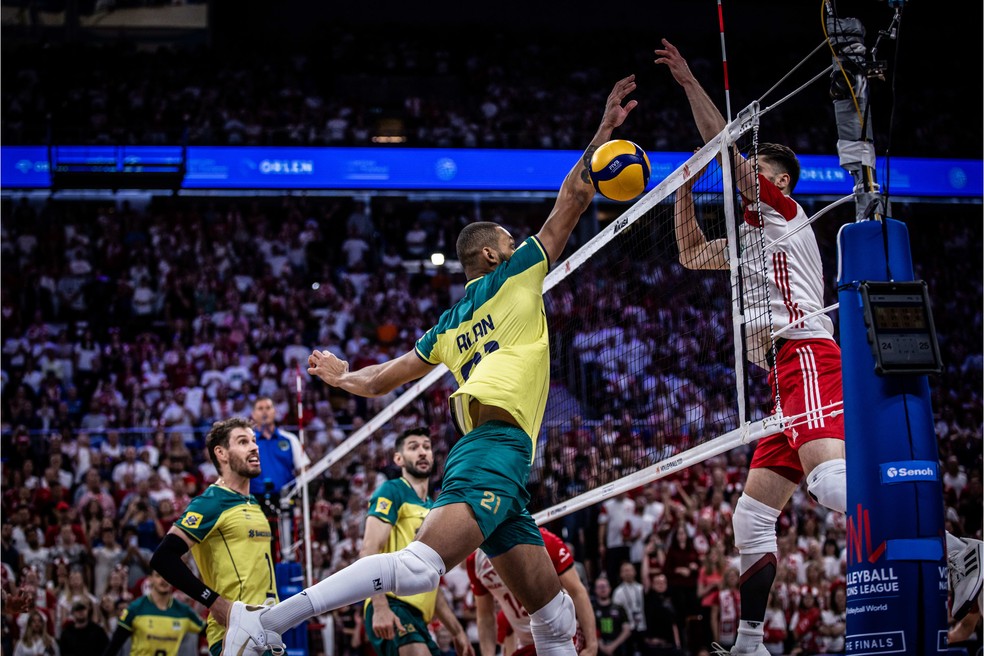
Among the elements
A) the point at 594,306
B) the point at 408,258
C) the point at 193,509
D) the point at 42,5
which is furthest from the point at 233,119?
the point at 193,509

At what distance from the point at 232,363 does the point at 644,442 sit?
406 inches

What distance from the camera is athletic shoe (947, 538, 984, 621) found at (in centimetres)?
422

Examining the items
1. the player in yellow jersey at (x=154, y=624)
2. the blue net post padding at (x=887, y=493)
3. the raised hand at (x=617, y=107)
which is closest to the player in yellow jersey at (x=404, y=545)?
the raised hand at (x=617, y=107)

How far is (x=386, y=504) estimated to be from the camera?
7.56m

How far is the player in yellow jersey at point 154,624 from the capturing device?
10.4 meters

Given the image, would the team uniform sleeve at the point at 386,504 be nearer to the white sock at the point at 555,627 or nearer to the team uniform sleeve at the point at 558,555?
the team uniform sleeve at the point at 558,555

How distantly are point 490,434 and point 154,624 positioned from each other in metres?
7.16

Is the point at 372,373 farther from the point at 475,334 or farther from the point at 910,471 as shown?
the point at 910,471

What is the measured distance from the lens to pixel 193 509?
282 inches

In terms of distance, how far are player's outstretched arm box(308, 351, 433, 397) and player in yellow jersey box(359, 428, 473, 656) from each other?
1.78m

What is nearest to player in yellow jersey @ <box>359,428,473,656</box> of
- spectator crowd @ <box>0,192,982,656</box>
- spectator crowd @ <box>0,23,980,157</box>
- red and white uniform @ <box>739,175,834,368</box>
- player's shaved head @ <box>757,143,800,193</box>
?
spectator crowd @ <box>0,192,982,656</box>

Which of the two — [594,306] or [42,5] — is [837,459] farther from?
[42,5]

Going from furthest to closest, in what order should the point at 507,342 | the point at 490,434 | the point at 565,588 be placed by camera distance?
1. the point at 565,588
2. the point at 507,342
3. the point at 490,434

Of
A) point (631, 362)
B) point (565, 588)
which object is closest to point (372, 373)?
point (565, 588)
